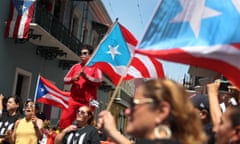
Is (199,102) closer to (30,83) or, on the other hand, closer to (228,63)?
(228,63)

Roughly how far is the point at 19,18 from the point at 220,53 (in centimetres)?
1059

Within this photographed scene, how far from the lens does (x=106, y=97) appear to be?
107ft

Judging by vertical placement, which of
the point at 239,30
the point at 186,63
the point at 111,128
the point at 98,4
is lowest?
the point at 111,128

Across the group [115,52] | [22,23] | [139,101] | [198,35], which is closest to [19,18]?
[22,23]

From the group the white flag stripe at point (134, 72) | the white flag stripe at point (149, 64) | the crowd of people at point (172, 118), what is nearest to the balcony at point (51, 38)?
the white flag stripe at point (134, 72)

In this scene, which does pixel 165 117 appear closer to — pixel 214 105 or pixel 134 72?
pixel 214 105

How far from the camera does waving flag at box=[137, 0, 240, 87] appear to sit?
3.78 m

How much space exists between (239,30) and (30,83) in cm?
1305

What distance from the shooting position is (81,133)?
5.53m

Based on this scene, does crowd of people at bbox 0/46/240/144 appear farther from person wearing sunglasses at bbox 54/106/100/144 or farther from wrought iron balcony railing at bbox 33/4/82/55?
wrought iron balcony railing at bbox 33/4/82/55

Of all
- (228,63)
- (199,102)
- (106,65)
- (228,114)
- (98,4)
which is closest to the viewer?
(228,114)

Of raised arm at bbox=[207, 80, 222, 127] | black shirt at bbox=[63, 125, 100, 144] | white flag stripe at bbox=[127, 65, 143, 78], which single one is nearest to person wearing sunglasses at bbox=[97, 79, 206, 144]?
raised arm at bbox=[207, 80, 222, 127]

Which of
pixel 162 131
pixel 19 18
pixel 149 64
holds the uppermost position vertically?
pixel 19 18

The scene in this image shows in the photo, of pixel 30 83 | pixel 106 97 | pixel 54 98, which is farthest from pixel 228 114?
pixel 106 97
